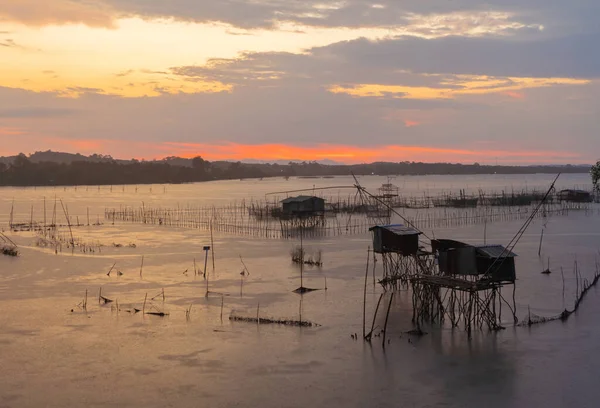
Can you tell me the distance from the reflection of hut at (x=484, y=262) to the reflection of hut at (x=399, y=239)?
2.05 metres

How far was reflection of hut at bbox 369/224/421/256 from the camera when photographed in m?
13.4

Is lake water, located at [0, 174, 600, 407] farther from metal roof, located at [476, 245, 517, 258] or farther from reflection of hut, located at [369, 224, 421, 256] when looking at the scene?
metal roof, located at [476, 245, 517, 258]

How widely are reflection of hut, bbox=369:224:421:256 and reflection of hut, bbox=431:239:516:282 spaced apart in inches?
80.8

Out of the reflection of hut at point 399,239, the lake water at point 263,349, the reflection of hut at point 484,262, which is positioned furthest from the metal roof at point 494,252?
the reflection of hut at point 399,239

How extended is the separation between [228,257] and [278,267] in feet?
8.46

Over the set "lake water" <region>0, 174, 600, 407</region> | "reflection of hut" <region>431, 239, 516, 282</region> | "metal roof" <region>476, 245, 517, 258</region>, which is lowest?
A: "lake water" <region>0, 174, 600, 407</region>

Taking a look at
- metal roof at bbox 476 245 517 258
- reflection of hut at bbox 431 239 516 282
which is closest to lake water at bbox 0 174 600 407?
reflection of hut at bbox 431 239 516 282

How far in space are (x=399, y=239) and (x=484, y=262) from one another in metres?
2.91

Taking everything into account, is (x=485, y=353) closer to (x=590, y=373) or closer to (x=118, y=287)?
(x=590, y=373)

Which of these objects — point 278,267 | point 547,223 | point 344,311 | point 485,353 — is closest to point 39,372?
point 344,311

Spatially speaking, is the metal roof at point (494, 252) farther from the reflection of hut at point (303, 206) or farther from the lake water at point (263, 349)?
the reflection of hut at point (303, 206)

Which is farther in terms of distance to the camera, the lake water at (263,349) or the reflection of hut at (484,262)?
the reflection of hut at (484,262)

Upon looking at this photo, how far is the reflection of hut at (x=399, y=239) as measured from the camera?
43.9 feet

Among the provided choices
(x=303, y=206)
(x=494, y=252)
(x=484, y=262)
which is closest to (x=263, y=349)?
(x=484, y=262)
